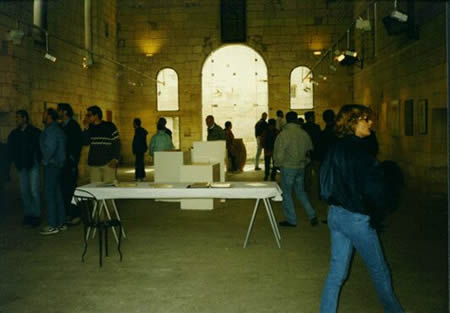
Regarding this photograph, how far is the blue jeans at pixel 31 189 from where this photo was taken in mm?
7363

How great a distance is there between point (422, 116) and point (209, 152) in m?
4.27

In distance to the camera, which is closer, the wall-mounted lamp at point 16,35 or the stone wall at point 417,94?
the stone wall at point 417,94

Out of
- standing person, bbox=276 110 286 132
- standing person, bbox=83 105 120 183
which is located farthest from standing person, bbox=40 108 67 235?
standing person, bbox=276 110 286 132

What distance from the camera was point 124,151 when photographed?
19.2 m

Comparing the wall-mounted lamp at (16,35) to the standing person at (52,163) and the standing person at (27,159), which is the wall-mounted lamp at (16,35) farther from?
the standing person at (52,163)

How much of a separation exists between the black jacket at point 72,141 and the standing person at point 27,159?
474 mm

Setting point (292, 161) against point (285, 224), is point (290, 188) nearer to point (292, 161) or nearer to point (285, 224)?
point (292, 161)

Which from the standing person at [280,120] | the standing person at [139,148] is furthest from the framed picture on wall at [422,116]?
the standing person at [139,148]

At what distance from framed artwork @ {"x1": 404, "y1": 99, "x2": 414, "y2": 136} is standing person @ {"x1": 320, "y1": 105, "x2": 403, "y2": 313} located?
794cm

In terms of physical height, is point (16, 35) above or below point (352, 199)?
above

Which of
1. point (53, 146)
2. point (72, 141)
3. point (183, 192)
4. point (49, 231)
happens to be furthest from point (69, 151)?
point (183, 192)

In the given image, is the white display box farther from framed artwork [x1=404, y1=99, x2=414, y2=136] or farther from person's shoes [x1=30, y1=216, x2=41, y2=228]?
framed artwork [x1=404, y1=99, x2=414, y2=136]

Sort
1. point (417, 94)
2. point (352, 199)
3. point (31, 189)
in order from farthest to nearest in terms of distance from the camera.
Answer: point (417, 94), point (31, 189), point (352, 199)

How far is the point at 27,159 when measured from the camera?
7297mm
